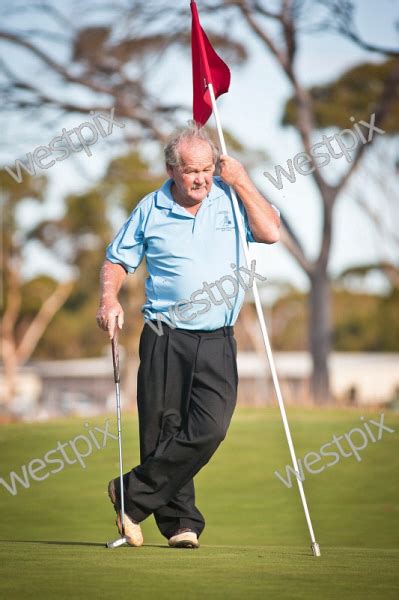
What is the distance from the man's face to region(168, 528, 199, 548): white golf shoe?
56.4 inches

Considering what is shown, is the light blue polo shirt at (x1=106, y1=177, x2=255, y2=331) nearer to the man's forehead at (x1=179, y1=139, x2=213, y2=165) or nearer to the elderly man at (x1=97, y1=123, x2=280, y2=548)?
the elderly man at (x1=97, y1=123, x2=280, y2=548)

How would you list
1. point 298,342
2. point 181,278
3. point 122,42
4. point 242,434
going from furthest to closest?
1. point 298,342
2. point 122,42
3. point 242,434
4. point 181,278

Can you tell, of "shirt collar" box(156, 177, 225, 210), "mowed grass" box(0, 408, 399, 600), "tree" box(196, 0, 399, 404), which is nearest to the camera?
"mowed grass" box(0, 408, 399, 600)

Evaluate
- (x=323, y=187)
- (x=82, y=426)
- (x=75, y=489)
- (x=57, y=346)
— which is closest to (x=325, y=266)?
(x=323, y=187)

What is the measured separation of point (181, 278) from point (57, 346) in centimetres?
5386

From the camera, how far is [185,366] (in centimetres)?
533

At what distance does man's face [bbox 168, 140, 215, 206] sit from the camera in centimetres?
525

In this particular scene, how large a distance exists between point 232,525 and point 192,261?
2864mm

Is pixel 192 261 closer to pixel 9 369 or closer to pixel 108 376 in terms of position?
pixel 9 369

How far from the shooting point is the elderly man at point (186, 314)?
17.3 feet

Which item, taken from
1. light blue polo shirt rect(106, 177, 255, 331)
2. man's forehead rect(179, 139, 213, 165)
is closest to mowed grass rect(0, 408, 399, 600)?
light blue polo shirt rect(106, 177, 255, 331)

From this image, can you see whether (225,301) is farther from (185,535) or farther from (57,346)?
(57,346)

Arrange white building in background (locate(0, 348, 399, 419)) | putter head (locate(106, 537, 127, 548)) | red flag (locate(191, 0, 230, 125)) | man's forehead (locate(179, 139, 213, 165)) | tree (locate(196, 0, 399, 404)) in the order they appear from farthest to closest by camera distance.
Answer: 1. white building in background (locate(0, 348, 399, 419))
2. tree (locate(196, 0, 399, 404))
3. red flag (locate(191, 0, 230, 125))
4. man's forehead (locate(179, 139, 213, 165))
5. putter head (locate(106, 537, 127, 548))

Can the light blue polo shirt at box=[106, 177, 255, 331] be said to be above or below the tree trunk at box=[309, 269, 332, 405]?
above
